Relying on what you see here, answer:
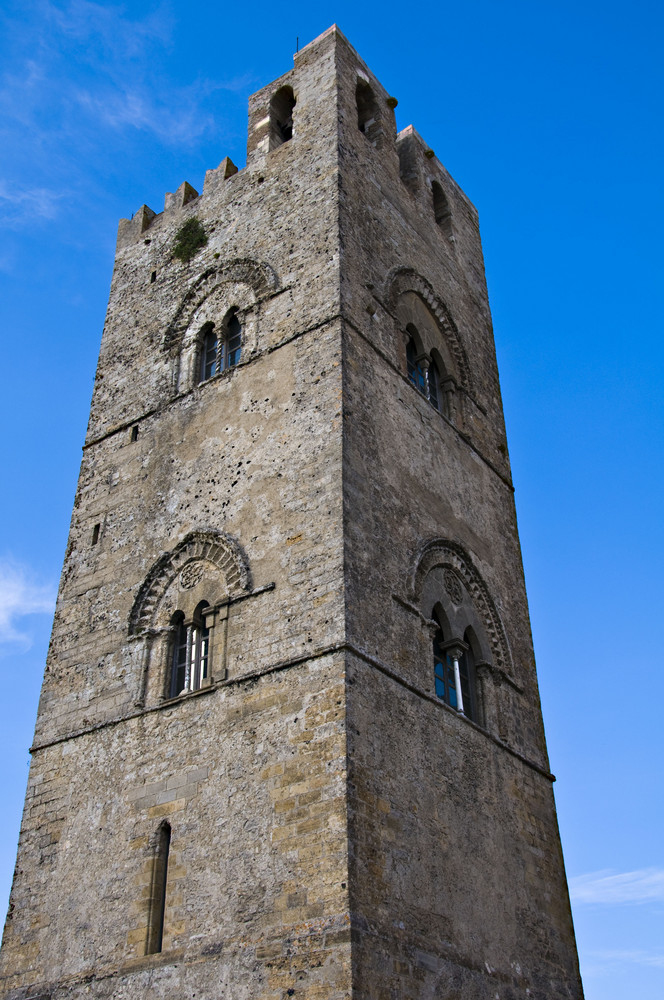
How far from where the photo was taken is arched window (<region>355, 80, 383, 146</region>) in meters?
16.3

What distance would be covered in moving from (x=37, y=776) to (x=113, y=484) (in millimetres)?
3993

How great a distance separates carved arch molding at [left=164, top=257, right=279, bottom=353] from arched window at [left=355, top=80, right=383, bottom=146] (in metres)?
3.48

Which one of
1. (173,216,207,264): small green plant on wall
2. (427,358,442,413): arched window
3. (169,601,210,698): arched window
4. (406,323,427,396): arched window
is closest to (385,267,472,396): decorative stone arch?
(427,358,442,413): arched window

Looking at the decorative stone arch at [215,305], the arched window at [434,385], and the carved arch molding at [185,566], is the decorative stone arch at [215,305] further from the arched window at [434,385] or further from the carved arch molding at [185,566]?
the carved arch molding at [185,566]

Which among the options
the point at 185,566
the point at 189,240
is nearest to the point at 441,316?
the point at 189,240

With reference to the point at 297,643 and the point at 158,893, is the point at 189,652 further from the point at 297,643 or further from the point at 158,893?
the point at 158,893

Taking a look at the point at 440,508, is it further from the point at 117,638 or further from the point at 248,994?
the point at 248,994

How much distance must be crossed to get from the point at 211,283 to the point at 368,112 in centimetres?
426

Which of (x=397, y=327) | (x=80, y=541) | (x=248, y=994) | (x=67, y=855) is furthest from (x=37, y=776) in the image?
(x=397, y=327)

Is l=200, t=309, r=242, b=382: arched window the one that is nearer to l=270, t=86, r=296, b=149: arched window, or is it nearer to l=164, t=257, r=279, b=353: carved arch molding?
l=164, t=257, r=279, b=353: carved arch molding

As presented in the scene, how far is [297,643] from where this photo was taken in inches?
398

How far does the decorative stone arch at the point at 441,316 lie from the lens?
1472cm

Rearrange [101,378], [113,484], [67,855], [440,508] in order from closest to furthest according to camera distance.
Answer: [67,855] < [440,508] < [113,484] < [101,378]

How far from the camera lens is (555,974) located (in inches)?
438
